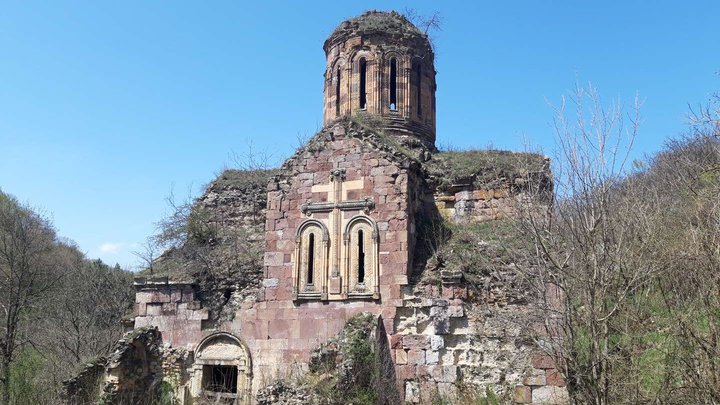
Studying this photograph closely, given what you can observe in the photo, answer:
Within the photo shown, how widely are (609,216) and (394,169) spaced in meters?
5.45

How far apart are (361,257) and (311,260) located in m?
1.04

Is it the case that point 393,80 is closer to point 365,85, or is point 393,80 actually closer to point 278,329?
point 365,85

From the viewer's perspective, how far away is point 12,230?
60.7ft

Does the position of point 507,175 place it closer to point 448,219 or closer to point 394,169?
point 448,219

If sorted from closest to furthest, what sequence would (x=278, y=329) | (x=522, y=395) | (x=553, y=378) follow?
1. (x=553, y=378)
2. (x=522, y=395)
3. (x=278, y=329)

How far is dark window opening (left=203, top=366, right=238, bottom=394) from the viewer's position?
483 inches

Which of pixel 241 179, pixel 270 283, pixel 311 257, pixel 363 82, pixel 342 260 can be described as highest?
pixel 363 82

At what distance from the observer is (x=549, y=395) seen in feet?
32.8

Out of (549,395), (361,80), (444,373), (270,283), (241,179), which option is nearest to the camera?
(549,395)

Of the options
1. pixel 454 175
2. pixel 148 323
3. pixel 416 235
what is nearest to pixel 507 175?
pixel 454 175

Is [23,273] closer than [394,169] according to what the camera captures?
No

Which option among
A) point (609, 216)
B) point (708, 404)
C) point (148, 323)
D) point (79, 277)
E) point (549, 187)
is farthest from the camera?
point (79, 277)

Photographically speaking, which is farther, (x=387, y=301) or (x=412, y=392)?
(x=387, y=301)

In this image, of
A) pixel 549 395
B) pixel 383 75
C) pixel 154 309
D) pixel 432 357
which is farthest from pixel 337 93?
pixel 549 395
